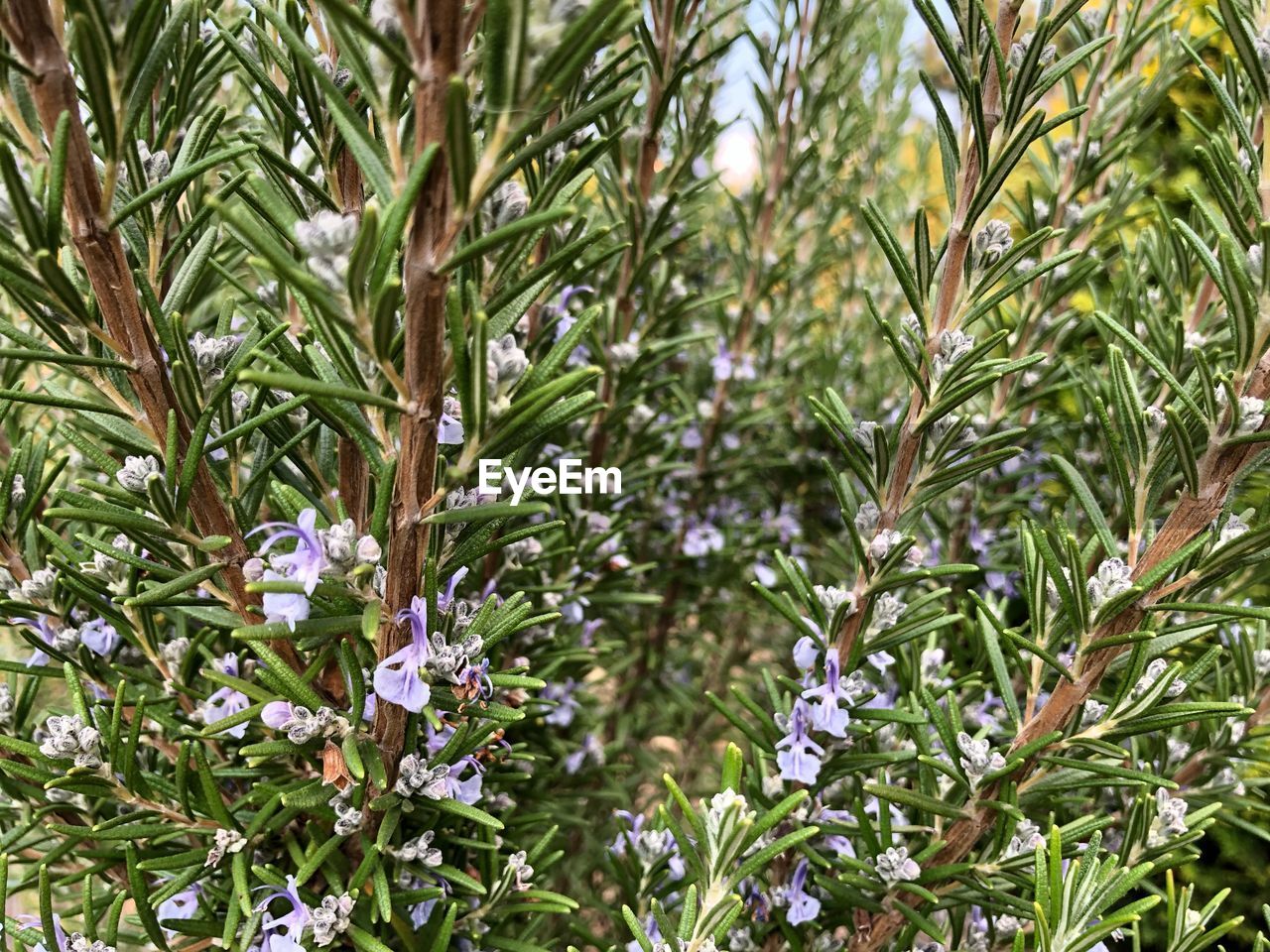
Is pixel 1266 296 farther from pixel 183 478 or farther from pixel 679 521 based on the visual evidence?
pixel 679 521

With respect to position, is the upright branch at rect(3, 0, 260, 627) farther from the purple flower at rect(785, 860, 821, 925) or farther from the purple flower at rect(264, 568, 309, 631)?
the purple flower at rect(785, 860, 821, 925)

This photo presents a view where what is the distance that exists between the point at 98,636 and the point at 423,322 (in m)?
0.65

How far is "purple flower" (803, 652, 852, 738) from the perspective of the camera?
3.25 ft

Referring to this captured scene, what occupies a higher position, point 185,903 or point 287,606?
point 287,606

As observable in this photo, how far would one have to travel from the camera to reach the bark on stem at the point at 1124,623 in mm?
869

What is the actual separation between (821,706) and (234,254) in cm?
104

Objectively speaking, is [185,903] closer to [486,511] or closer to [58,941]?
[58,941]

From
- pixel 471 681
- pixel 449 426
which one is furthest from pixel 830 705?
pixel 449 426

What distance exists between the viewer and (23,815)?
3.28 feet

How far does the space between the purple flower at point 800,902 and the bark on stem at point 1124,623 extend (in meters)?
0.08

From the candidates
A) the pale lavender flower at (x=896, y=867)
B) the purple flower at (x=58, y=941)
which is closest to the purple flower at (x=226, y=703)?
the purple flower at (x=58, y=941)

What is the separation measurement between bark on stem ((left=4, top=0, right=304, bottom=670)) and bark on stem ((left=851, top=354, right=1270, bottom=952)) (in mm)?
786

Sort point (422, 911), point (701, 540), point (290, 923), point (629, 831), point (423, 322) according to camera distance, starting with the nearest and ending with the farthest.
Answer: point (423, 322)
point (290, 923)
point (422, 911)
point (629, 831)
point (701, 540)

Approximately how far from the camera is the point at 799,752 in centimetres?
102
